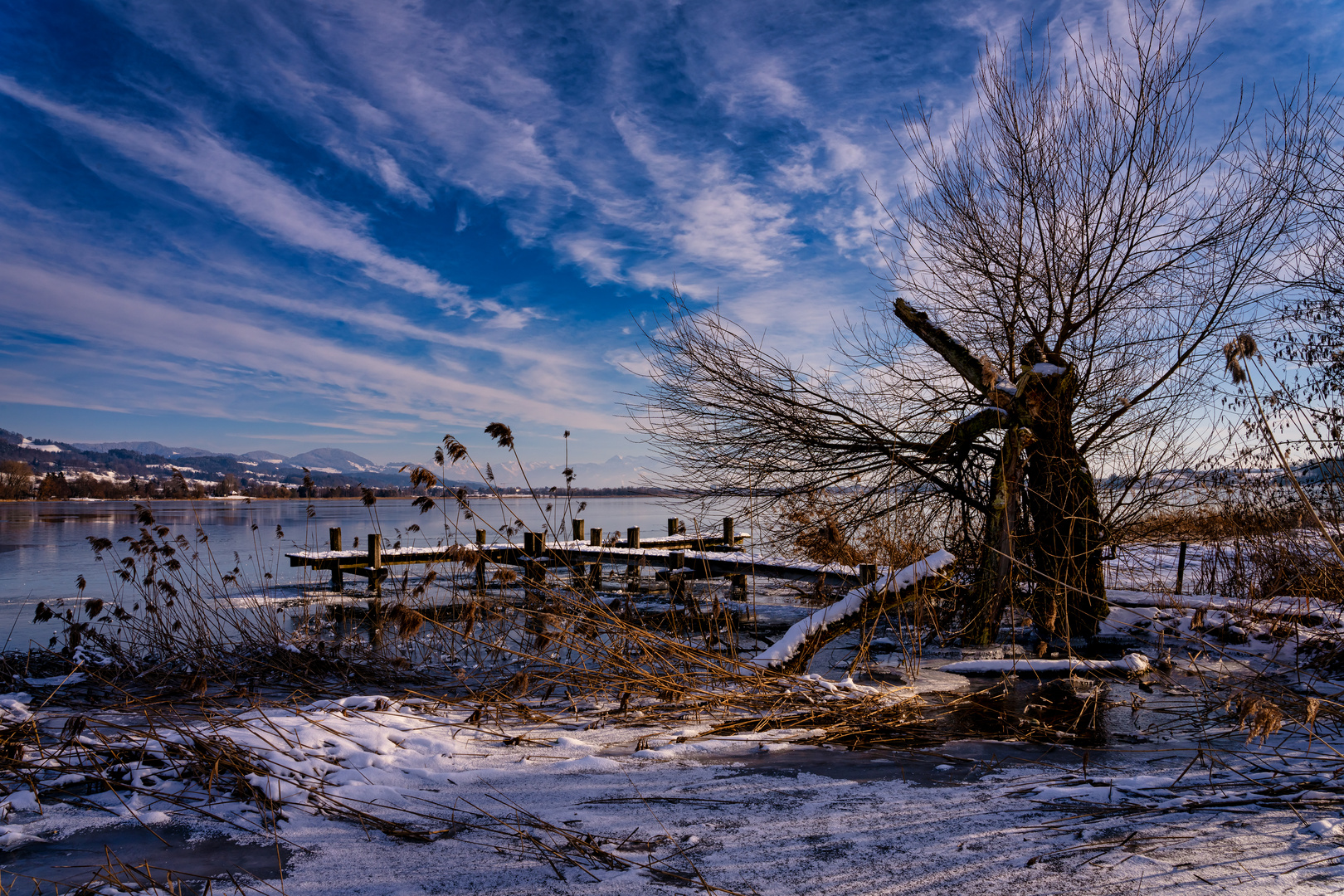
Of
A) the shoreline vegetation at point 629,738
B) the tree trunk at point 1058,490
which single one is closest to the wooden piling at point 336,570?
the shoreline vegetation at point 629,738

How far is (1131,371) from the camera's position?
8.46 meters

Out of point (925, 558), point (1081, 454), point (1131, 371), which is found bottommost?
point (925, 558)

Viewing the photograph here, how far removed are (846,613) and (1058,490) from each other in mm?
3783

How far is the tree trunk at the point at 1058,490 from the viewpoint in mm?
7355

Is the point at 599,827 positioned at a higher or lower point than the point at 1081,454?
lower

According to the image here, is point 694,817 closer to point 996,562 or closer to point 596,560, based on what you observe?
point 996,562

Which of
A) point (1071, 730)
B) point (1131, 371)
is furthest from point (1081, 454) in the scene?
point (1071, 730)

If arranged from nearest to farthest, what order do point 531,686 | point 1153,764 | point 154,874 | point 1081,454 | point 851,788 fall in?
1. point 154,874
2. point 851,788
3. point 1153,764
4. point 531,686
5. point 1081,454

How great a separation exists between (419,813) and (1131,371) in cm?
890

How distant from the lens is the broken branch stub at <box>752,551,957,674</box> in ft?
16.7

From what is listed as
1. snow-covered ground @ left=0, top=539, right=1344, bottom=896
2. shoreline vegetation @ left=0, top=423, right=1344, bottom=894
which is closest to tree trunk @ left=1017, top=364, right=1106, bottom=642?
shoreline vegetation @ left=0, top=423, right=1344, bottom=894

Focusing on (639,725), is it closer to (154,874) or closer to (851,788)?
(851,788)

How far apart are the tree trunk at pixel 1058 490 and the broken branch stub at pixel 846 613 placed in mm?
2638

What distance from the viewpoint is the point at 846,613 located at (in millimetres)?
5297
